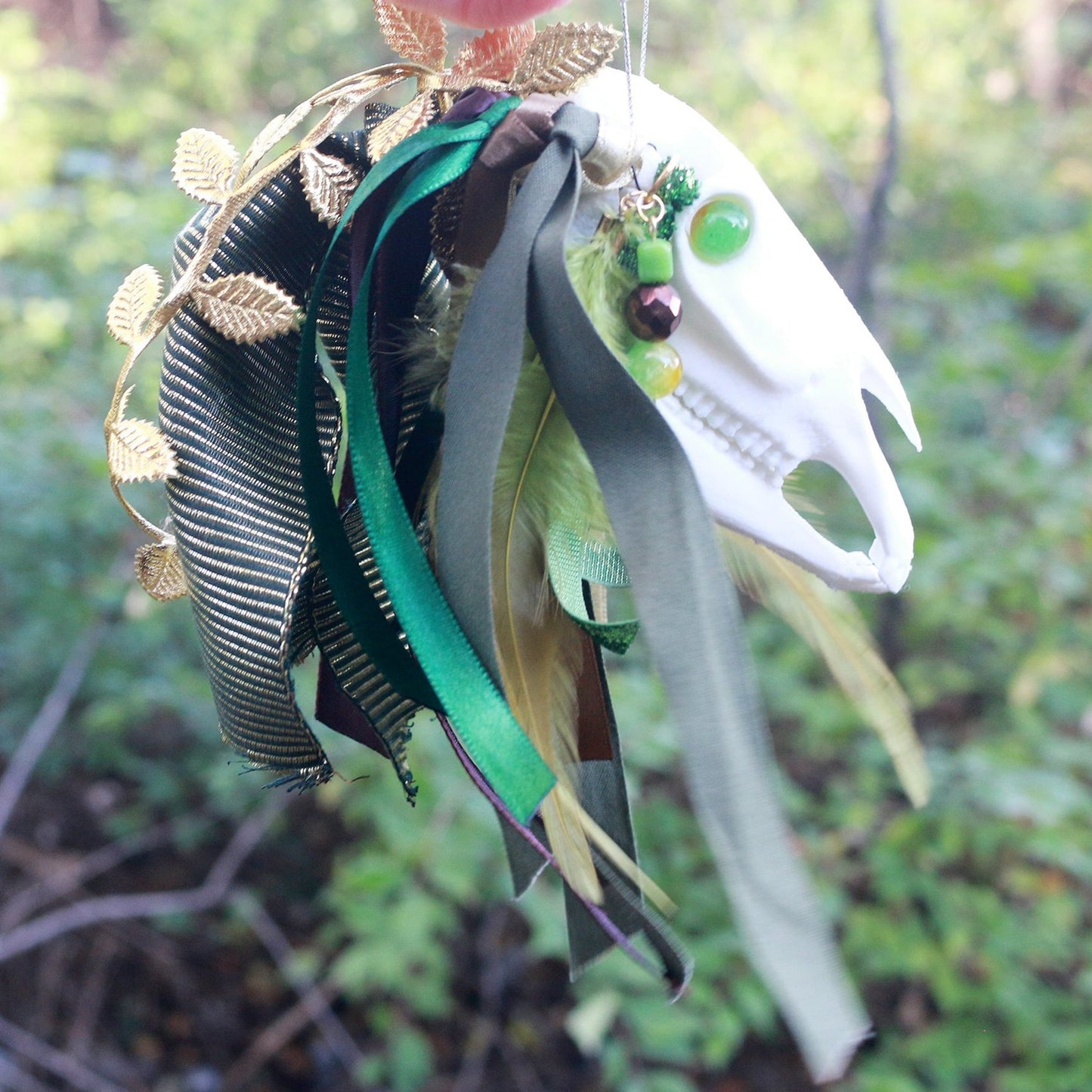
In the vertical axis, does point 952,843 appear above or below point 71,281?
below

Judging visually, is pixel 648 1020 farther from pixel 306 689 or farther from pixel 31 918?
pixel 31 918

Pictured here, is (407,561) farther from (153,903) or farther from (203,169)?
(153,903)

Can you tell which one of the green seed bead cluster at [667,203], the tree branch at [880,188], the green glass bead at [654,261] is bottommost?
the tree branch at [880,188]

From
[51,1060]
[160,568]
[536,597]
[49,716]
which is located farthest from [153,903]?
[536,597]

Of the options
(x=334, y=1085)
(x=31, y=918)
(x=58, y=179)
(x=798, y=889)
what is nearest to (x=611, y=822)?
(x=798, y=889)

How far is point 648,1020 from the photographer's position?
1.49 meters

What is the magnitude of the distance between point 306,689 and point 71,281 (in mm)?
1126

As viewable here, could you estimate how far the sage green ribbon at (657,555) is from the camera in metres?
0.38

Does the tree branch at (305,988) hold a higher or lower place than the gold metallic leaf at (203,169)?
lower

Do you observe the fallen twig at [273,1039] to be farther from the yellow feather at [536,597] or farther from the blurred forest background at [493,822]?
the yellow feather at [536,597]

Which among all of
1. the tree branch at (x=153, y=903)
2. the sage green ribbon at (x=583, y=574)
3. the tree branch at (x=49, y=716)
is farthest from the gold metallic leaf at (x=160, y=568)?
the tree branch at (x=153, y=903)

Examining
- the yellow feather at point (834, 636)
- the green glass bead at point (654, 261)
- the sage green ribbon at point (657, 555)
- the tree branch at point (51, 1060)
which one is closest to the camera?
the sage green ribbon at point (657, 555)

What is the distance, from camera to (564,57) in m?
0.52

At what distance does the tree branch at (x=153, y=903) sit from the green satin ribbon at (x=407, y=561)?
4.47 ft
